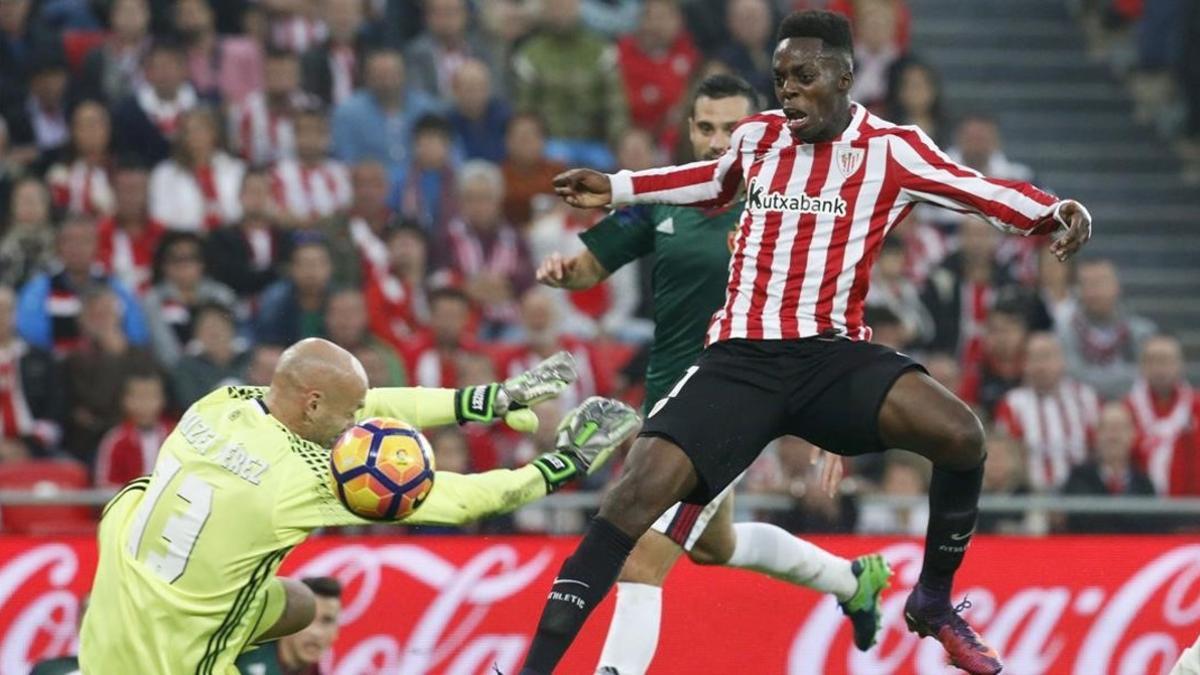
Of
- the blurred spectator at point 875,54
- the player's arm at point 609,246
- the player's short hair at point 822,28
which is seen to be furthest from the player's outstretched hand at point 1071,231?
the blurred spectator at point 875,54

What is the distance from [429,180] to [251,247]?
4.77 feet

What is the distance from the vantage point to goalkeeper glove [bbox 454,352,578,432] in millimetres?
8133

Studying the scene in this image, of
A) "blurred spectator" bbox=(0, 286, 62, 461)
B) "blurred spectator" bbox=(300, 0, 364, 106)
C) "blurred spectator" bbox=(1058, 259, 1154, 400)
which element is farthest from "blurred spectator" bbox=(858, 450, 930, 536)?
"blurred spectator" bbox=(300, 0, 364, 106)

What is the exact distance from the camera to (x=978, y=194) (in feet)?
24.5

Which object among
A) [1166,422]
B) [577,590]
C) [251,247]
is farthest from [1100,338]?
[577,590]

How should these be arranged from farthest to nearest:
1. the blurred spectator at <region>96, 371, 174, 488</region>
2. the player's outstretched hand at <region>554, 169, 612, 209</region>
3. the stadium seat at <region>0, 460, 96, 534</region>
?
the blurred spectator at <region>96, 371, 174, 488</region> < the stadium seat at <region>0, 460, 96, 534</region> < the player's outstretched hand at <region>554, 169, 612, 209</region>

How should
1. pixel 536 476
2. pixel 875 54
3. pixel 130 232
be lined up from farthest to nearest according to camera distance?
pixel 875 54 < pixel 130 232 < pixel 536 476

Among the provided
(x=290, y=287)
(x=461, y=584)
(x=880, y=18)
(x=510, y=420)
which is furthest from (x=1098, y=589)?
(x=880, y=18)

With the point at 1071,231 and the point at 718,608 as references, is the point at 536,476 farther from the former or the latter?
the point at 718,608

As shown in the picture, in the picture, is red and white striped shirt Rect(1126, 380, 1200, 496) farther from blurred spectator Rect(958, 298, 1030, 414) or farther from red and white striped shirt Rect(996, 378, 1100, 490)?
blurred spectator Rect(958, 298, 1030, 414)

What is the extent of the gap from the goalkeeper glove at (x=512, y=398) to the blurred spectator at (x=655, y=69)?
7.85m

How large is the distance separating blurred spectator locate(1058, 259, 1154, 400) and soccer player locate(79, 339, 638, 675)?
747 cm

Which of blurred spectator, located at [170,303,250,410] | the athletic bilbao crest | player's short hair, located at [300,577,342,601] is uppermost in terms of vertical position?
the athletic bilbao crest

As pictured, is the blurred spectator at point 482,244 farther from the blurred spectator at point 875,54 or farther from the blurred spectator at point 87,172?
the blurred spectator at point 875,54
